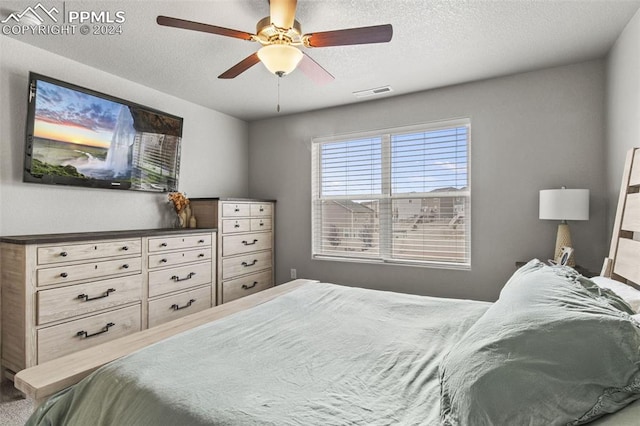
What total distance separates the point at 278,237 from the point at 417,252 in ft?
6.33

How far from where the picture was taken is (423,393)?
1.07 metres

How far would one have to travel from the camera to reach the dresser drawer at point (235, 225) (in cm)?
388

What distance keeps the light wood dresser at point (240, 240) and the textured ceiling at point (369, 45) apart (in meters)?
1.32

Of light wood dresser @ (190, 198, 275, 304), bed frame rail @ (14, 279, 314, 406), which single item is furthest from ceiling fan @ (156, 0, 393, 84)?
light wood dresser @ (190, 198, 275, 304)

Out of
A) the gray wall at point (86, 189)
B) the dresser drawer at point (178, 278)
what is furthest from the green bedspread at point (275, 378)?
the gray wall at point (86, 189)

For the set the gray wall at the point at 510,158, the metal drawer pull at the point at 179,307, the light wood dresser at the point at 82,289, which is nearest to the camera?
the light wood dresser at the point at 82,289

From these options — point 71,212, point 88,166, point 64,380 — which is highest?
point 88,166

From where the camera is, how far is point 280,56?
1969mm

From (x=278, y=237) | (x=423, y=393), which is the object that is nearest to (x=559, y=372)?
(x=423, y=393)

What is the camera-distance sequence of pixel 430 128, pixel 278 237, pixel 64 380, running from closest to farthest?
pixel 64 380, pixel 430 128, pixel 278 237

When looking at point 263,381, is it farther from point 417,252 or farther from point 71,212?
point 417,252

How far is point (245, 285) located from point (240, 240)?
57 centimetres

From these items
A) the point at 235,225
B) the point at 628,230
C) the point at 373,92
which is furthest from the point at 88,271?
the point at 628,230

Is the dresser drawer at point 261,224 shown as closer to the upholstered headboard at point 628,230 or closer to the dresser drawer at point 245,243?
the dresser drawer at point 245,243
